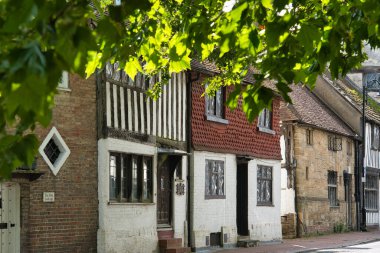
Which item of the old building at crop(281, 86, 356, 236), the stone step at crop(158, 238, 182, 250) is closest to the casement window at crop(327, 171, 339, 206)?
the old building at crop(281, 86, 356, 236)

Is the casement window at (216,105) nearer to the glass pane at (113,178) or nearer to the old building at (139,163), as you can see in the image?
the old building at (139,163)

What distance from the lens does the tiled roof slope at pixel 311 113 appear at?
34.1 metres

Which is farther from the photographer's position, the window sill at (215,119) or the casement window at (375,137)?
the casement window at (375,137)

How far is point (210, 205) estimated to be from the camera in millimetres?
25281

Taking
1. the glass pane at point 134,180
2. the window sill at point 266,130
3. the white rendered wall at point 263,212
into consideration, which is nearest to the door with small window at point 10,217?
the glass pane at point 134,180

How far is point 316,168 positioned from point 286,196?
10.4ft

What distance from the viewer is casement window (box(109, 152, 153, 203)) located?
804 inches

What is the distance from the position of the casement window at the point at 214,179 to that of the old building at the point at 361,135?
16.7m

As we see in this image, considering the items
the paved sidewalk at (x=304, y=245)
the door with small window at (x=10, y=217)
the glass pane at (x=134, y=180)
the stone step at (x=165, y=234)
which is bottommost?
the paved sidewalk at (x=304, y=245)

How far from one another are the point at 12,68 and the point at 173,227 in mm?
19727

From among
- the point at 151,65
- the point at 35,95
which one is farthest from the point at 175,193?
the point at 35,95

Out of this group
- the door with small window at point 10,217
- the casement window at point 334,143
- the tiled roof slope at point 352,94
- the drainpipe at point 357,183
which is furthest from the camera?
the tiled roof slope at point 352,94

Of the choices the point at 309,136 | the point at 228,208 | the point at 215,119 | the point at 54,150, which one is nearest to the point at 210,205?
the point at 228,208

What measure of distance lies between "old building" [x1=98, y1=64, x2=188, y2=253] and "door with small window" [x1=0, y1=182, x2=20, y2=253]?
8.00ft
